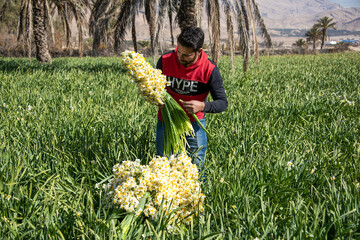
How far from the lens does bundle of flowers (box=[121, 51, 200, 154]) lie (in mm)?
1891

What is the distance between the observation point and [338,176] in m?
2.30

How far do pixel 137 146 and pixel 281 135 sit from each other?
1653mm

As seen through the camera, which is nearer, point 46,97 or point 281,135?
point 281,135

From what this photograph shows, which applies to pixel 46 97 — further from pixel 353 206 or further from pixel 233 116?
pixel 353 206

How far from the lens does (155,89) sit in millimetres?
1973

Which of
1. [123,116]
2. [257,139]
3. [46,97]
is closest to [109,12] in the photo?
[46,97]

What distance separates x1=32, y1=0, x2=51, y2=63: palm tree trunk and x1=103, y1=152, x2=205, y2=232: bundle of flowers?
1098cm

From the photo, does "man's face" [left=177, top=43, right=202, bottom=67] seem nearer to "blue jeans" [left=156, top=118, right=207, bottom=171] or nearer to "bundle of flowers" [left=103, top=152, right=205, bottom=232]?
"blue jeans" [left=156, top=118, right=207, bottom=171]

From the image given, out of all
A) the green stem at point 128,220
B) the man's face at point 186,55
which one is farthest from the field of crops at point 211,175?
the man's face at point 186,55

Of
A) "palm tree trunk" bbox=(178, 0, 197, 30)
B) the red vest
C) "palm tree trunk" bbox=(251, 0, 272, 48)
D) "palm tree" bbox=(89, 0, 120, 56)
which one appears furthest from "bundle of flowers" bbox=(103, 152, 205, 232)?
"palm tree" bbox=(89, 0, 120, 56)

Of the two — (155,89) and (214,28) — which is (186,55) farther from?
(214,28)

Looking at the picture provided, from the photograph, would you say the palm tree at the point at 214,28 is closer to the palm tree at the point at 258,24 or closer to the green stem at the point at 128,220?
the palm tree at the point at 258,24

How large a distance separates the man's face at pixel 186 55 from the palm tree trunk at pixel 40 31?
10468mm

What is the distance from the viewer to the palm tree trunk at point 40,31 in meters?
10.6
